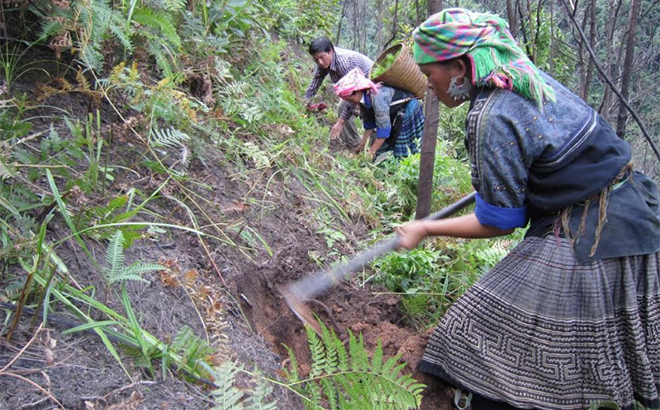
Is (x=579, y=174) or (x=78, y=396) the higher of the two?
(x=579, y=174)

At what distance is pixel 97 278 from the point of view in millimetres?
1743

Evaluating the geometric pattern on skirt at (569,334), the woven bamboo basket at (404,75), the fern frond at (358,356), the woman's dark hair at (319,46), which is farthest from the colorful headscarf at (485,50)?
the woman's dark hair at (319,46)

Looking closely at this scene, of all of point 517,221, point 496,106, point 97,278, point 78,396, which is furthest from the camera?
point 517,221

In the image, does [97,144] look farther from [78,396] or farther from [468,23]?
[468,23]

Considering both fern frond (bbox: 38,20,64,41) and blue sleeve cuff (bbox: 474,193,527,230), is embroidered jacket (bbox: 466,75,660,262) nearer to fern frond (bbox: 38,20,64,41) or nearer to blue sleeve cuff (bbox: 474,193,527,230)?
blue sleeve cuff (bbox: 474,193,527,230)

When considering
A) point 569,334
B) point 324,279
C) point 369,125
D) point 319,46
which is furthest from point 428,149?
point 319,46

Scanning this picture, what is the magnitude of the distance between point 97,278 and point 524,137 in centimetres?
153

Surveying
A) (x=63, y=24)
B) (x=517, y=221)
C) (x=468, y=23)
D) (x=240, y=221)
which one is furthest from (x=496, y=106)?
(x=63, y=24)

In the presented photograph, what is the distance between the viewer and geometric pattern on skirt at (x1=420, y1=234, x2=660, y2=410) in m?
2.02

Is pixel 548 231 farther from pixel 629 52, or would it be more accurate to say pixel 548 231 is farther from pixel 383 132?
pixel 383 132

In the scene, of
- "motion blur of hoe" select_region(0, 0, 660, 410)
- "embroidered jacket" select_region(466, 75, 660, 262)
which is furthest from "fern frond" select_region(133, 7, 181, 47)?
"embroidered jacket" select_region(466, 75, 660, 262)

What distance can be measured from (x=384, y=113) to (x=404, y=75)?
442 mm

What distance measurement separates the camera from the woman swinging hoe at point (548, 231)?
1.91m

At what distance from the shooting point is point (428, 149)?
3.13m
